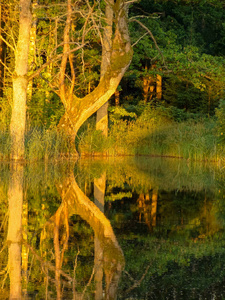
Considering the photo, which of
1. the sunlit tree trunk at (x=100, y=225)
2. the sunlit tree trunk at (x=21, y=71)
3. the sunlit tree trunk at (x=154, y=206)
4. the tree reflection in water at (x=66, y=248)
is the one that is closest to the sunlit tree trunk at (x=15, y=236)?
the tree reflection in water at (x=66, y=248)

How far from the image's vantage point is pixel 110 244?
175 inches

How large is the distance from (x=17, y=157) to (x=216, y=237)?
10.3 m

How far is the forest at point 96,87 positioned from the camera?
1552 cm

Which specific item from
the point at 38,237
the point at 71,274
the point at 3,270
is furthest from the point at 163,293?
the point at 38,237

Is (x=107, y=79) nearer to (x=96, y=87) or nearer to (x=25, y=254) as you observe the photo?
(x=96, y=87)

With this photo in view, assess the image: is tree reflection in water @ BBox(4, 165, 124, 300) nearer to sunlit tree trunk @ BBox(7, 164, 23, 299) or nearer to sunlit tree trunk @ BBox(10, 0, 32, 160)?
sunlit tree trunk @ BBox(7, 164, 23, 299)

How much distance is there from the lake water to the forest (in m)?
7.36

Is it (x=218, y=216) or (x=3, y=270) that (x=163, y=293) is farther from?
(x=218, y=216)

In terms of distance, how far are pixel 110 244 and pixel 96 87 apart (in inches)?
571

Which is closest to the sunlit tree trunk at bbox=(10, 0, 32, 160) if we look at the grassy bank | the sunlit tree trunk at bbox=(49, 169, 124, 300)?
the grassy bank

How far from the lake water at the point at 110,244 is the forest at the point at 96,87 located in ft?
24.2

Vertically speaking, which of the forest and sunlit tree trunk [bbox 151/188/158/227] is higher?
the forest

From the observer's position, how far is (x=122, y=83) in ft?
112

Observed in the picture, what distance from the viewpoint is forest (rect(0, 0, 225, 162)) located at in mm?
15523
